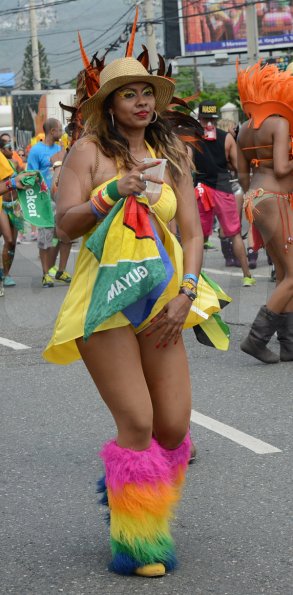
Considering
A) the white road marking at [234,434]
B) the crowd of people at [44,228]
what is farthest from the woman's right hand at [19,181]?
the white road marking at [234,434]

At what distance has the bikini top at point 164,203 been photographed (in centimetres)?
415

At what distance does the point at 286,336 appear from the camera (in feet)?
26.7

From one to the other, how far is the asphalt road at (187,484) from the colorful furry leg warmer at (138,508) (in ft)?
0.30

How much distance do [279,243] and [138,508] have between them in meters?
4.31

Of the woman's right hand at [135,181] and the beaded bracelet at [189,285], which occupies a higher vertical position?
the woman's right hand at [135,181]

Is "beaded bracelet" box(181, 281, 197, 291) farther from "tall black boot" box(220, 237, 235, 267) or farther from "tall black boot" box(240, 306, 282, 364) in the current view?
"tall black boot" box(220, 237, 235, 267)

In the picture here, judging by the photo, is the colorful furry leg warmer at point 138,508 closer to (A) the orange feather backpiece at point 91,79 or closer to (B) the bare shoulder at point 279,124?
(A) the orange feather backpiece at point 91,79

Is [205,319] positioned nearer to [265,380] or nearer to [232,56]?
[265,380]

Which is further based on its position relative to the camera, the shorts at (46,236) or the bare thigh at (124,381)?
the shorts at (46,236)

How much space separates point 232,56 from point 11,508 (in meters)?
64.3

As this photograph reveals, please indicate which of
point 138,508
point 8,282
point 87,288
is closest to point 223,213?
point 8,282

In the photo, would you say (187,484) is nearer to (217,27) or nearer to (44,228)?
(44,228)

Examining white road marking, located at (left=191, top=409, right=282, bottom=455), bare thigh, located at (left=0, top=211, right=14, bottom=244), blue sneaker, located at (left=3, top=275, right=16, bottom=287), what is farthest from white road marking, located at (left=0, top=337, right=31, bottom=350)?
blue sneaker, located at (left=3, top=275, right=16, bottom=287)

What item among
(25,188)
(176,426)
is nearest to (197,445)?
(176,426)
